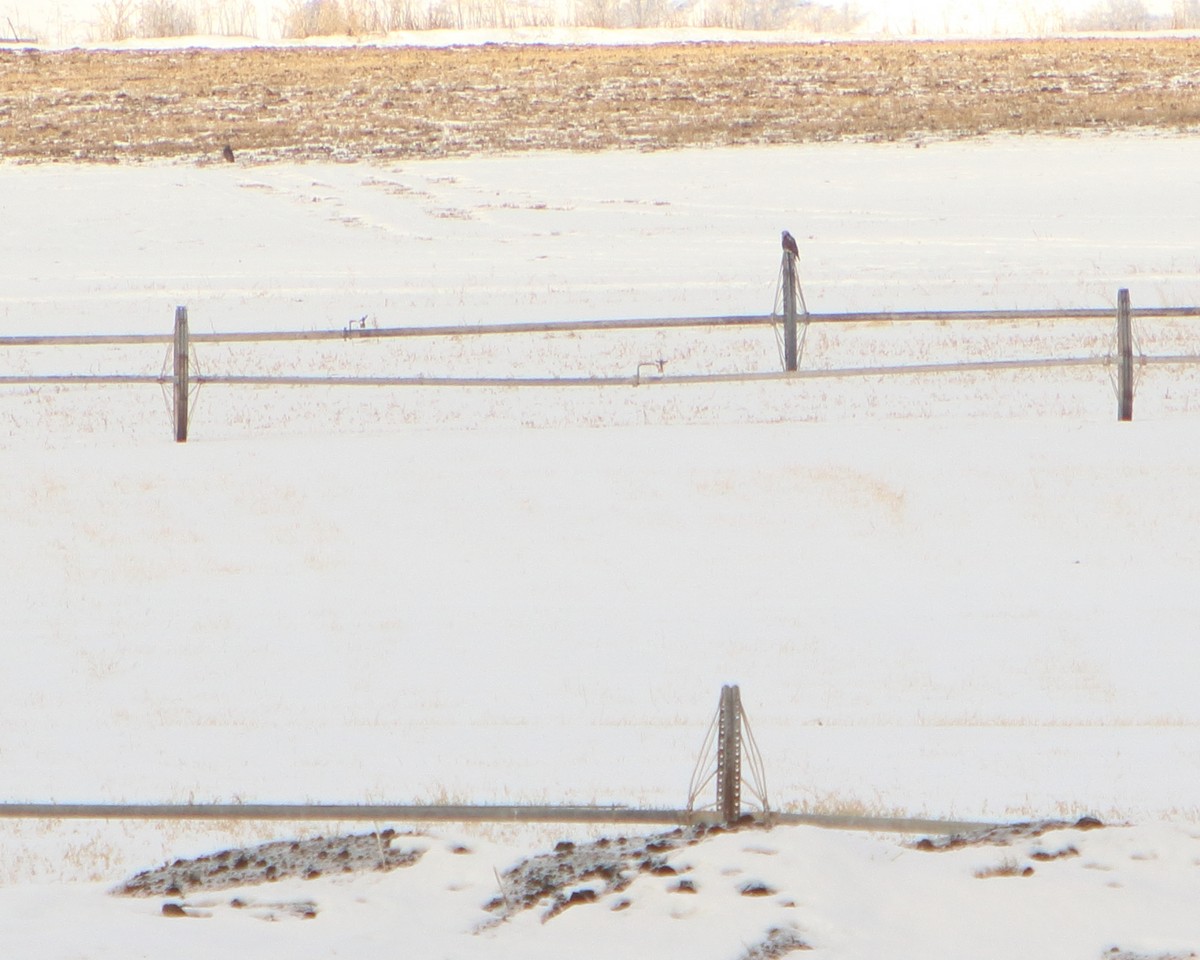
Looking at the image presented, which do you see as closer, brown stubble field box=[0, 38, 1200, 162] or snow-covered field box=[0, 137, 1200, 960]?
snow-covered field box=[0, 137, 1200, 960]

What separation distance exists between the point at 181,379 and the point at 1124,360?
284 inches

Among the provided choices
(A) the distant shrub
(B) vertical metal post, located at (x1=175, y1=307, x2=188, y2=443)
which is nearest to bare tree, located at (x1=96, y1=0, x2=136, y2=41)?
(A) the distant shrub

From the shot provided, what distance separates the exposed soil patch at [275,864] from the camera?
514 cm

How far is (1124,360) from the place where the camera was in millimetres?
11820

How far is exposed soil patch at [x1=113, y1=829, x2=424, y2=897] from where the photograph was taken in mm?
5145

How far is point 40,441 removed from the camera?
1273 centimetres

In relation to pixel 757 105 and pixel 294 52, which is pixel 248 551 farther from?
pixel 294 52

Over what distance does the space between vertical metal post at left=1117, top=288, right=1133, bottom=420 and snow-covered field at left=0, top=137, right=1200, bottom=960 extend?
0.18 meters

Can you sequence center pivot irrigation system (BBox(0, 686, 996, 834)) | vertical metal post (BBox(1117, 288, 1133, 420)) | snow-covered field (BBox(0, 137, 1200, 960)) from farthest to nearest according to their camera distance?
1. vertical metal post (BBox(1117, 288, 1133, 420))
2. center pivot irrigation system (BBox(0, 686, 996, 834))
3. snow-covered field (BBox(0, 137, 1200, 960))

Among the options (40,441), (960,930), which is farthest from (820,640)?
(40,441)

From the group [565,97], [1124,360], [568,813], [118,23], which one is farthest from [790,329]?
[118,23]

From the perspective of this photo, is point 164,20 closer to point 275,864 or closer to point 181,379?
point 181,379

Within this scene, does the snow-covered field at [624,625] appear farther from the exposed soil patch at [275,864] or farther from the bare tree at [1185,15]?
the bare tree at [1185,15]

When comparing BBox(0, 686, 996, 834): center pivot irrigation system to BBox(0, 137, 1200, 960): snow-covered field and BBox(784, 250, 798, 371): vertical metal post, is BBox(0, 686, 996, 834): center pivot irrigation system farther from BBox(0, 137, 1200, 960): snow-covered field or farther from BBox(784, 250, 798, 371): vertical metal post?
BBox(784, 250, 798, 371): vertical metal post
